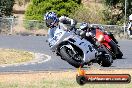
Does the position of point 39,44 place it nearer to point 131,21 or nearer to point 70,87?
point 70,87

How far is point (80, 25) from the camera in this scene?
8.20 metres

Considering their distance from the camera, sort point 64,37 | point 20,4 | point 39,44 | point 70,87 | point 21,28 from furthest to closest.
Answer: point 20,4, point 21,28, point 39,44, point 70,87, point 64,37

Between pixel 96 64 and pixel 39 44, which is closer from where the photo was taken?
pixel 96 64

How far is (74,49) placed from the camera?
25.6ft

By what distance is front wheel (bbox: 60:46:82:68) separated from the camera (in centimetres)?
762

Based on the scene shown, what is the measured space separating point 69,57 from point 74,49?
196 mm

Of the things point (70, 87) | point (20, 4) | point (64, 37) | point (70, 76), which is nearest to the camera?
point (64, 37)

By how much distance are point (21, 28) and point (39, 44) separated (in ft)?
27.2

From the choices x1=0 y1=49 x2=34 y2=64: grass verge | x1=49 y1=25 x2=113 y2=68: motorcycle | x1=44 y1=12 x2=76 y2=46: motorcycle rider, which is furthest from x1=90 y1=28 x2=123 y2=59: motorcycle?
x1=0 y1=49 x2=34 y2=64: grass verge

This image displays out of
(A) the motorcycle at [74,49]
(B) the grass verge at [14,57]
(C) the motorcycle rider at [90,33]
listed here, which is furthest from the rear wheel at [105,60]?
(B) the grass verge at [14,57]

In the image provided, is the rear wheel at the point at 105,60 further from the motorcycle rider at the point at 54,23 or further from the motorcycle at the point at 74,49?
the motorcycle rider at the point at 54,23

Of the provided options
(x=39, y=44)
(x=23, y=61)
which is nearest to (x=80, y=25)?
(x=23, y=61)

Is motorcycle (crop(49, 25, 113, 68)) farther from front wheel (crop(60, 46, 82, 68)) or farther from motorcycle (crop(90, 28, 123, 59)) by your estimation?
motorcycle (crop(90, 28, 123, 59))

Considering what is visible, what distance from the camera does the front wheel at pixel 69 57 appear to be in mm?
7625
